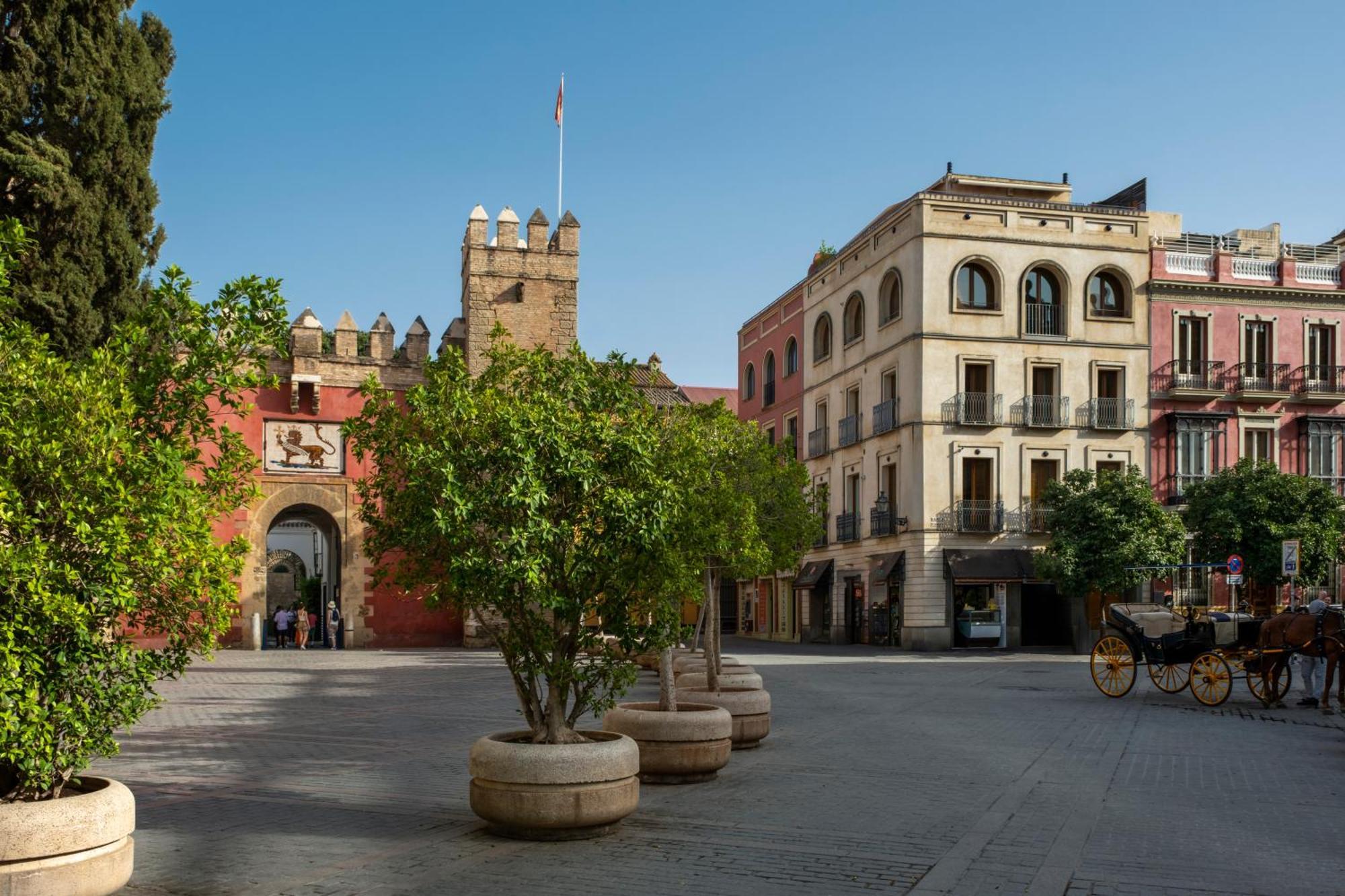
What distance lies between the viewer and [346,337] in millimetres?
35812

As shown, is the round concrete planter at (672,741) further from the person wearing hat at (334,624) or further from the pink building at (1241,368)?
the pink building at (1241,368)

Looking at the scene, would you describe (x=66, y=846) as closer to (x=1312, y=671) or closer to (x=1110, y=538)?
(x=1312, y=671)

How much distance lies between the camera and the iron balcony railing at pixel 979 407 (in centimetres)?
4003

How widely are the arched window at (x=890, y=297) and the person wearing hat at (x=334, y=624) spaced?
64.3ft

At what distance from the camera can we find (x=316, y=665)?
27547 mm

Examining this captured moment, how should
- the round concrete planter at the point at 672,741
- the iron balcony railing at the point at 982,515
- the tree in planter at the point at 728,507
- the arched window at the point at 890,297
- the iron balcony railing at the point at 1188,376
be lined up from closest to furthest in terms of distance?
the tree in planter at the point at 728,507, the round concrete planter at the point at 672,741, the iron balcony railing at the point at 982,515, the iron balcony railing at the point at 1188,376, the arched window at the point at 890,297

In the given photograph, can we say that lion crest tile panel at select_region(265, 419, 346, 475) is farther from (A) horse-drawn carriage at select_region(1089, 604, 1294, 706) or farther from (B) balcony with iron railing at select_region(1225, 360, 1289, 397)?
(B) balcony with iron railing at select_region(1225, 360, 1289, 397)

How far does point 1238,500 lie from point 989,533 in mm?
7100

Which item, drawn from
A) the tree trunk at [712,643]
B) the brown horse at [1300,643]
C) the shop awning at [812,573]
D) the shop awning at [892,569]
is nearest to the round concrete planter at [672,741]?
the tree trunk at [712,643]

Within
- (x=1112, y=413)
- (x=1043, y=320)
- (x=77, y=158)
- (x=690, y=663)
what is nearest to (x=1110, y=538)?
(x=1112, y=413)

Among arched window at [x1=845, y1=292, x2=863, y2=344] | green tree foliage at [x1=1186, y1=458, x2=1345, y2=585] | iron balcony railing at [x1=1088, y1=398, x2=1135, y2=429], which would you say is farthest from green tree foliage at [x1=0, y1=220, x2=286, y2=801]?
arched window at [x1=845, y1=292, x2=863, y2=344]

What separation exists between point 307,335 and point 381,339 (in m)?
2.05

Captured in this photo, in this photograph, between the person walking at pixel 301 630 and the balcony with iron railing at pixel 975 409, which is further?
the balcony with iron railing at pixel 975 409

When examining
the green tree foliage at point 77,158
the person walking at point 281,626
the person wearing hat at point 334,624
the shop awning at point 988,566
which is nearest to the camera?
the green tree foliage at point 77,158
